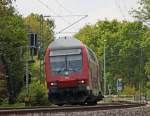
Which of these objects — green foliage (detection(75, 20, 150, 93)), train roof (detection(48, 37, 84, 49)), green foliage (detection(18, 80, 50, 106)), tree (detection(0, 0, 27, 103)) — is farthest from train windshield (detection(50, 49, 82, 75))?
green foliage (detection(75, 20, 150, 93))

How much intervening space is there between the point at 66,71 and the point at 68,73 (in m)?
0.16

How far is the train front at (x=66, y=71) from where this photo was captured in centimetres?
3488

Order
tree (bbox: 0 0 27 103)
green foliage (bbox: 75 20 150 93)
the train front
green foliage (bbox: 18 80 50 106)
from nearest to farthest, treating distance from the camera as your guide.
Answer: the train front → green foliage (bbox: 18 80 50 106) → tree (bbox: 0 0 27 103) → green foliage (bbox: 75 20 150 93)

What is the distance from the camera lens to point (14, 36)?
5853 cm

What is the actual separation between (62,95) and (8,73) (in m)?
24.5

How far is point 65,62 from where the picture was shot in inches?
1374

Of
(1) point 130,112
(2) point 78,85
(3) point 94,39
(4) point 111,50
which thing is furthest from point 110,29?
(1) point 130,112

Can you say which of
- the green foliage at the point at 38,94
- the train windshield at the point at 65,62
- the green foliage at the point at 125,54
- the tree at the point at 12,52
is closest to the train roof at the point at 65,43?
the train windshield at the point at 65,62

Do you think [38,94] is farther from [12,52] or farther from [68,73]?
[68,73]

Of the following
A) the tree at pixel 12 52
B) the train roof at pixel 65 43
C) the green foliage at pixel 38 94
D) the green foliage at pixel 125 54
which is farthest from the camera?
the green foliage at pixel 125 54

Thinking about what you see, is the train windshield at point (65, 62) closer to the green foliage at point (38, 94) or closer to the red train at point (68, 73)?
the red train at point (68, 73)

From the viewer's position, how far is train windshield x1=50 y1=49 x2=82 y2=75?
3494 centimetres

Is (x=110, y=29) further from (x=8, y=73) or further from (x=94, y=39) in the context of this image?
(x=8, y=73)

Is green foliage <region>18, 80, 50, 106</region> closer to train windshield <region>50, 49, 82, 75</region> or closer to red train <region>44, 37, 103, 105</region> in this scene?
red train <region>44, 37, 103, 105</region>
